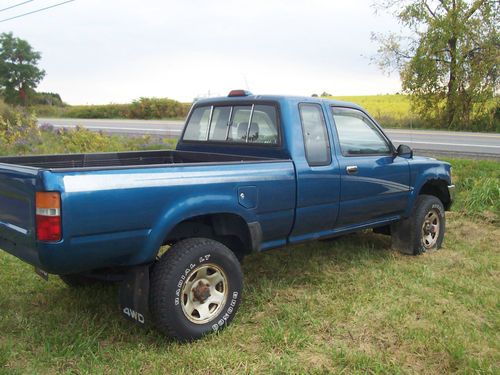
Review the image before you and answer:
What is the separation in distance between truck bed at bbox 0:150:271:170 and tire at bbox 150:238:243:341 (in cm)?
111

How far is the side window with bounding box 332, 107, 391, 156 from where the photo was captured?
477cm

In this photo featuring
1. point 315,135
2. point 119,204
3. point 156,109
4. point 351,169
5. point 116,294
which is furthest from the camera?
point 156,109

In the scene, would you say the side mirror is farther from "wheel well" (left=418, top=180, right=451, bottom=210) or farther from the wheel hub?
the wheel hub

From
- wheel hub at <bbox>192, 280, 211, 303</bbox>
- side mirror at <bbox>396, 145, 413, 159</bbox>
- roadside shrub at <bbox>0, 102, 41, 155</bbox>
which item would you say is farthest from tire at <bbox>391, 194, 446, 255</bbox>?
roadside shrub at <bbox>0, 102, 41, 155</bbox>

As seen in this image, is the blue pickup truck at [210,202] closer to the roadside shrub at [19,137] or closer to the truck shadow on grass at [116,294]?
the truck shadow on grass at [116,294]

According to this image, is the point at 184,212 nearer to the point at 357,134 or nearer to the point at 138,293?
the point at 138,293

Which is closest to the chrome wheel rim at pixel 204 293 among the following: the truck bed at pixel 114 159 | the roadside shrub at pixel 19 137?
the truck bed at pixel 114 159

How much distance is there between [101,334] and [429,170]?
391 cm

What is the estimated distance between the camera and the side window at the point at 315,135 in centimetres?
438

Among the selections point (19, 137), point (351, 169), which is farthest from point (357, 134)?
point (19, 137)

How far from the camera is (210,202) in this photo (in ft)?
11.5

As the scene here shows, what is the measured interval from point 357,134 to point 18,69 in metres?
54.9

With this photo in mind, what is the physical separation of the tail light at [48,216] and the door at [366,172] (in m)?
2.56

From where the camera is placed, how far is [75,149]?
36.6 feet
